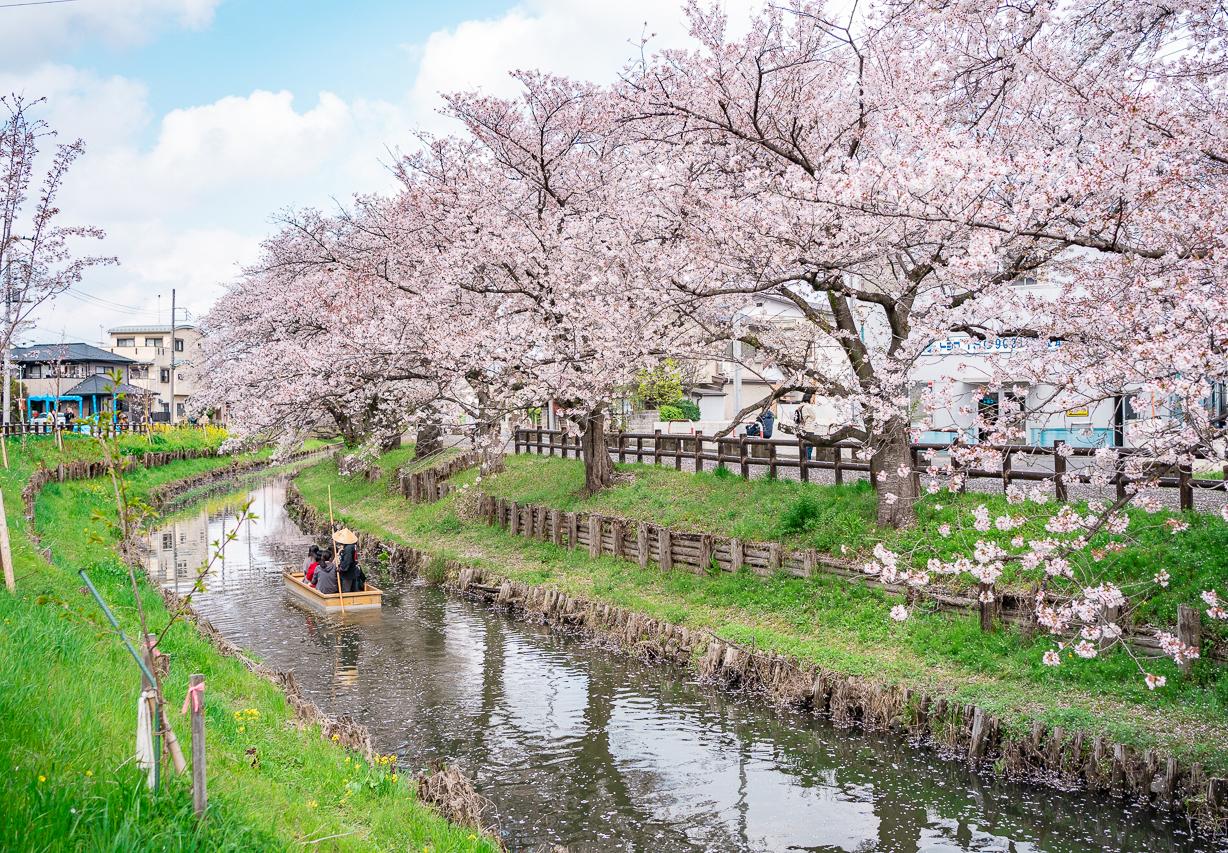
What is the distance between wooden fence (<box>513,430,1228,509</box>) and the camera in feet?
33.8

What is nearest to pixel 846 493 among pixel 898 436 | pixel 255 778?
pixel 898 436

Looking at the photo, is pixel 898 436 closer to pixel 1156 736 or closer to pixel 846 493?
pixel 846 493

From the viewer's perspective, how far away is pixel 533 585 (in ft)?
58.3

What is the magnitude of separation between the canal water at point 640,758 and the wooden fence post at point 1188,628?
1.99 metres

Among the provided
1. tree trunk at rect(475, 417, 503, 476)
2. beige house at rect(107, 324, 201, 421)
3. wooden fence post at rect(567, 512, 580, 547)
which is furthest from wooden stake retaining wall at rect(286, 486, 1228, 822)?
beige house at rect(107, 324, 201, 421)

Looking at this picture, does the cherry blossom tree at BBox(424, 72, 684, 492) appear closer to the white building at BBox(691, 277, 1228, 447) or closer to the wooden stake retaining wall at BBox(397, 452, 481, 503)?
the white building at BBox(691, 277, 1228, 447)

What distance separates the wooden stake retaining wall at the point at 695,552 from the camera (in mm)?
11148

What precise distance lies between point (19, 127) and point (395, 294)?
30.3 ft

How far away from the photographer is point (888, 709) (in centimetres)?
1059

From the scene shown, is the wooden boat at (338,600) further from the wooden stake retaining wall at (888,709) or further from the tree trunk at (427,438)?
the tree trunk at (427,438)

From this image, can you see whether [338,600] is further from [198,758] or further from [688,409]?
[688,409]

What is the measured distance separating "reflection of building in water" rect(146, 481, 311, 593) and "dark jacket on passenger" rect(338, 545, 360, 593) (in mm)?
2570

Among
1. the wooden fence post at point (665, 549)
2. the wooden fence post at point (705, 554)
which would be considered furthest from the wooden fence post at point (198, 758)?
the wooden fence post at point (665, 549)

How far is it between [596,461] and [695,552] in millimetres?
5781
